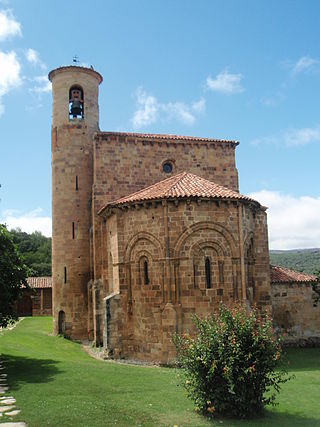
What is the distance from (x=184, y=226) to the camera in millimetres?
17266

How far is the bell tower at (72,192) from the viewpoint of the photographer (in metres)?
24.5

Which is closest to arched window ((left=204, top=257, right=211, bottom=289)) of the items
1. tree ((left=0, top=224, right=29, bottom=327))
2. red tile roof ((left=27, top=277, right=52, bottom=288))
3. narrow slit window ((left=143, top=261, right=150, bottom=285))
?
narrow slit window ((left=143, top=261, right=150, bottom=285))

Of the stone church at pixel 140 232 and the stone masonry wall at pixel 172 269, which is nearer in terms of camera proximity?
the stone masonry wall at pixel 172 269

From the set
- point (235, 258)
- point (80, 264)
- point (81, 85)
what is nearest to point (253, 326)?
point (235, 258)

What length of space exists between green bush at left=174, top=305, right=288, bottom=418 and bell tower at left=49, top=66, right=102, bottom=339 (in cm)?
1549

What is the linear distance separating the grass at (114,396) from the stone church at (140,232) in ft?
8.42

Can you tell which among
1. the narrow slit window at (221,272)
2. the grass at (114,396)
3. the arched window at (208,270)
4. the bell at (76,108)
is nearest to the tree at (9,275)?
the grass at (114,396)

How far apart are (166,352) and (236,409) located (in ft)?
25.1

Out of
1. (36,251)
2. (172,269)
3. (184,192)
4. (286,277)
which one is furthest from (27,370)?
(36,251)

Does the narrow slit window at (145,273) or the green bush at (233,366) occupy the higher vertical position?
the narrow slit window at (145,273)

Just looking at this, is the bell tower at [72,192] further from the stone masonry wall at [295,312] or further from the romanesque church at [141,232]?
the stone masonry wall at [295,312]

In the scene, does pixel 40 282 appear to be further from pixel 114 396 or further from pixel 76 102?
pixel 114 396

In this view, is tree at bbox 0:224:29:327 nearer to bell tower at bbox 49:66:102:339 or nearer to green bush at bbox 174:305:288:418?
green bush at bbox 174:305:288:418

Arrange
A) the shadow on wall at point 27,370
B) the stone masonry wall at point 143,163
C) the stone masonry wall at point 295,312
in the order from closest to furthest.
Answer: the shadow on wall at point 27,370
the stone masonry wall at point 295,312
the stone masonry wall at point 143,163
